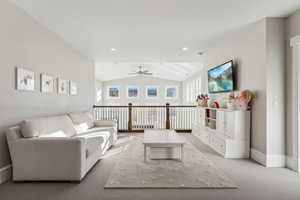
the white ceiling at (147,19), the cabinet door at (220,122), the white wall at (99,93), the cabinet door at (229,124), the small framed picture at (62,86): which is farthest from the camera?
the white wall at (99,93)

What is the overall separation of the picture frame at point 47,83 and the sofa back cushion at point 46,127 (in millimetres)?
653

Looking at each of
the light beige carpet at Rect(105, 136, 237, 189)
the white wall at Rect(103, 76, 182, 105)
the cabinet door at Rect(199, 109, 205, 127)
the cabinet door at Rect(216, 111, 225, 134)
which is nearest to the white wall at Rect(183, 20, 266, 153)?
the cabinet door at Rect(216, 111, 225, 134)

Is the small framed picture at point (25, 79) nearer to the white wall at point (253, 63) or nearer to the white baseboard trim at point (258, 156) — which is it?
the white wall at point (253, 63)

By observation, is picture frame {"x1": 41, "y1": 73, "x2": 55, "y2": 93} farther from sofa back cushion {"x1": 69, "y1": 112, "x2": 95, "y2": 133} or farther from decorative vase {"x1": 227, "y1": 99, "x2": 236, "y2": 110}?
decorative vase {"x1": 227, "y1": 99, "x2": 236, "y2": 110}

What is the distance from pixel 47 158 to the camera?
2.42 m

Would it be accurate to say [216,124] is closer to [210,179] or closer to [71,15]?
[210,179]

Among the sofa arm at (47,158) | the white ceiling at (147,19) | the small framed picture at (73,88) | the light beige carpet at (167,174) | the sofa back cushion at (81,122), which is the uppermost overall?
the white ceiling at (147,19)

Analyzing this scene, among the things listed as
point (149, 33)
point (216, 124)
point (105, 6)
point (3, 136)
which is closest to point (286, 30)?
point (216, 124)

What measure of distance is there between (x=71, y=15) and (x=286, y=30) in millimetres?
3716

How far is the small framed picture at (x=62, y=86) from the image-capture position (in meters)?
4.00

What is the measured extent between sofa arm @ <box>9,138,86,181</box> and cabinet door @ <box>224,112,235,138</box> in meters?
2.81

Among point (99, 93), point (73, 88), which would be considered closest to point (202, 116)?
point (73, 88)

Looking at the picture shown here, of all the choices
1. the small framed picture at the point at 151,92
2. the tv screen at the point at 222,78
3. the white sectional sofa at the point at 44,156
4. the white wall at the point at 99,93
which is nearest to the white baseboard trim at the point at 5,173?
the white sectional sofa at the point at 44,156

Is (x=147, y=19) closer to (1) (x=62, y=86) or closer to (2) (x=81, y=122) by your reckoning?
(1) (x=62, y=86)
